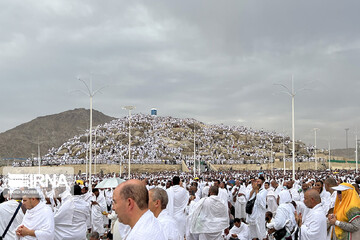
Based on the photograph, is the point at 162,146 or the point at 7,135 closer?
the point at 162,146

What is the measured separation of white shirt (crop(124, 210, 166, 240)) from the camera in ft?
8.42

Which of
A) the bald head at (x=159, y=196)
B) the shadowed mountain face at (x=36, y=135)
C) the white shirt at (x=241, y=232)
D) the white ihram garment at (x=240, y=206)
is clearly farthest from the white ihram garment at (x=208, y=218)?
the shadowed mountain face at (x=36, y=135)

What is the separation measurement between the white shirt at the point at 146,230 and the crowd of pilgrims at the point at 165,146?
6113cm

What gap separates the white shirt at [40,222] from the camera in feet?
16.6

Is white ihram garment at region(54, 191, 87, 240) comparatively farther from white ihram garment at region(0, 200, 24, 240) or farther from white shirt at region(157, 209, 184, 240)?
white shirt at region(157, 209, 184, 240)

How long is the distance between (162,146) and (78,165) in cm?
→ 2304

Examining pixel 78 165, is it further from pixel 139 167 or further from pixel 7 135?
pixel 7 135

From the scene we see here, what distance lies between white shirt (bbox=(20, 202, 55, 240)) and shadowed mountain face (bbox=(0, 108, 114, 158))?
13948cm

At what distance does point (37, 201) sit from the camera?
16.9ft

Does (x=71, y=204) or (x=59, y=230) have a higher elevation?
(x=71, y=204)

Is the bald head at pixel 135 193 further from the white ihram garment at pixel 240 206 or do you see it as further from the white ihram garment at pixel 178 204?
the white ihram garment at pixel 240 206

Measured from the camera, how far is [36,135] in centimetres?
17488

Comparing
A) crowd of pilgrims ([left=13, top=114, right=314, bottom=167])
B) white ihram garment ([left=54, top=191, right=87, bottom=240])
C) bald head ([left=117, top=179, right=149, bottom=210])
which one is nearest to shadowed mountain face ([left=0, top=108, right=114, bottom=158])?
crowd of pilgrims ([left=13, top=114, right=314, bottom=167])

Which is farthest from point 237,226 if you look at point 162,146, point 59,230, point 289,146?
point 289,146
